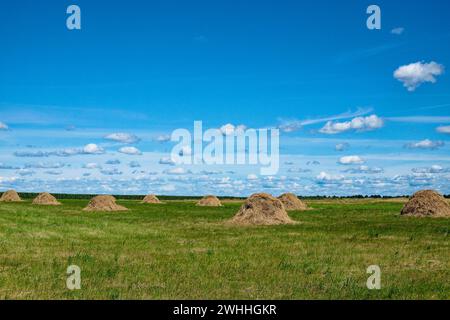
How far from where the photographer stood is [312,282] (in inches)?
528

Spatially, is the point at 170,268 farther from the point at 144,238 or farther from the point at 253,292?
the point at 144,238

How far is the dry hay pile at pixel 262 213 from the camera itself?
35375 mm

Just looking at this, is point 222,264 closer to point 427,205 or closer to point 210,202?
point 427,205

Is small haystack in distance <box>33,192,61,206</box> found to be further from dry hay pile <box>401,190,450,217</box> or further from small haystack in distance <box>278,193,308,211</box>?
dry hay pile <box>401,190,450,217</box>

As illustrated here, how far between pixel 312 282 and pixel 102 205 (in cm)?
4964

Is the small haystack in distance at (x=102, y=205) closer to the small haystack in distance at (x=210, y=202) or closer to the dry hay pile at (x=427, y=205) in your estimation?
the small haystack in distance at (x=210, y=202)

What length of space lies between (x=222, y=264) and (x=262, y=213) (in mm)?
20229

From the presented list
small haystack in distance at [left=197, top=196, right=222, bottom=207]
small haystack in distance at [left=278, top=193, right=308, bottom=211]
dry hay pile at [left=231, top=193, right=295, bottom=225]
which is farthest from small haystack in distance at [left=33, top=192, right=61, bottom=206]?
dry hay pile at [left=231, top=193, right=295, bottom=225]

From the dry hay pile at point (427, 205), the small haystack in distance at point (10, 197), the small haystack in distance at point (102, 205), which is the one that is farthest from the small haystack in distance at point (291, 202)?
the small haystack in distance at point (10, 197)

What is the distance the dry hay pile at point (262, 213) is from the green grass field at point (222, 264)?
8461 millimetres

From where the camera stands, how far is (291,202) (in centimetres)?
6222

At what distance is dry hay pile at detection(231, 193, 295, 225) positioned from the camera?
35.4m

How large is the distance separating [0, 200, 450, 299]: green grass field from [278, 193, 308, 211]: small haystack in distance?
34.8m
